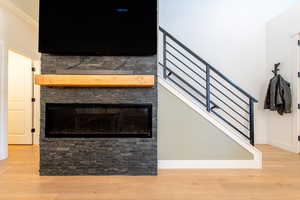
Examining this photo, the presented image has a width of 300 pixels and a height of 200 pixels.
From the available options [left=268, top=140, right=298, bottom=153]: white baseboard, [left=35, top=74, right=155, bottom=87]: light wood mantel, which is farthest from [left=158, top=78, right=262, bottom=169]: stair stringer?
[left=268, top=140, right=298, bottom=153]: white baseboard

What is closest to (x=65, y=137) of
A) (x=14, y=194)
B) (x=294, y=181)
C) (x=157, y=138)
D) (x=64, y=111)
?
(x=64, y=111)

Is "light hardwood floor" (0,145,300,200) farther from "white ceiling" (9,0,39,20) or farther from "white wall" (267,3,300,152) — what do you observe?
"white ceiling" (9,0,39,20)

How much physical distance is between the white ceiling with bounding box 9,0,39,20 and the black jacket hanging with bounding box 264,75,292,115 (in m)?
4.67

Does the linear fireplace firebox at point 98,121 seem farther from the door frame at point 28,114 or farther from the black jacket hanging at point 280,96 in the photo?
the black jacket hanging at point 280,96

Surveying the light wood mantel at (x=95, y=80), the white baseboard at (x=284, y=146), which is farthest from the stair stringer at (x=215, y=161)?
the white baseboard at (x=284, y=146)

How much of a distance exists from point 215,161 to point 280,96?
220 centimetres

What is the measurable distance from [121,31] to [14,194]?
85.3 inches

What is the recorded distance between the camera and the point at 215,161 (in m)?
3.01

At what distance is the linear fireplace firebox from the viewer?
108 inches

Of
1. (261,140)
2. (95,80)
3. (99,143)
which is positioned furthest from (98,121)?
(261,140)

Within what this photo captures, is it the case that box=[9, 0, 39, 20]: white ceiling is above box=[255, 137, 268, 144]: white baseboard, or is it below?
above

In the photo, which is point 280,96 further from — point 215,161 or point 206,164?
point 206,164

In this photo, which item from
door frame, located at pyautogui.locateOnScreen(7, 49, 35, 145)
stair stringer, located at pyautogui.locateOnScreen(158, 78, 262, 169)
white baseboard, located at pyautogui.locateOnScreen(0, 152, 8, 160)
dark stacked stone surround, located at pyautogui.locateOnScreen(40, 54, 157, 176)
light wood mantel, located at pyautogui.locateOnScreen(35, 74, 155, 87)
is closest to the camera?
light wood mantel, located at pyautogui.locateOnScreen(35, 74, 155, 87)

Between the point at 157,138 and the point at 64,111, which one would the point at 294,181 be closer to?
the point at 157,138
